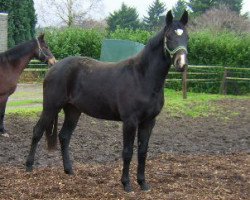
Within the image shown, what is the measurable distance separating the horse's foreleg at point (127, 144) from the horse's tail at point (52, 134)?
136 centimetres

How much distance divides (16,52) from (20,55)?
0.09m

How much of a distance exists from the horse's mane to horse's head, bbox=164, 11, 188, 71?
159 inches

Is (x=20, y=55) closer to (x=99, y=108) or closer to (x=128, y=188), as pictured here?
(x=99, y=108)

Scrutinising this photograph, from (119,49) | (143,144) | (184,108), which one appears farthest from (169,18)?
(119,49)

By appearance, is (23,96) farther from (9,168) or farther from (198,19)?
(198,19)

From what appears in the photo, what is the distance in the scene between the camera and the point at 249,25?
4531 cm

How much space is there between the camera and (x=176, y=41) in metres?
4.43

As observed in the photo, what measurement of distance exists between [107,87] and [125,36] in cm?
1631

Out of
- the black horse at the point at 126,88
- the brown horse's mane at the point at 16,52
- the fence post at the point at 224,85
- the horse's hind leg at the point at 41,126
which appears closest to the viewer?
the black horse at the point at 126,88

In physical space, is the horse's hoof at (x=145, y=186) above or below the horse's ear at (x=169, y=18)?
below

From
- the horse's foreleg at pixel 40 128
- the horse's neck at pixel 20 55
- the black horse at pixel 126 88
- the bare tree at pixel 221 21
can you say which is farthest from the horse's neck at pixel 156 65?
the bare tree at pixel 221 21

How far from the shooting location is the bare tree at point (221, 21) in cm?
4275

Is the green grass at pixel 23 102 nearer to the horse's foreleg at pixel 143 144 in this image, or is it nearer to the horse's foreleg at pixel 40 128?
the horse's foreleg at pixel 40 128

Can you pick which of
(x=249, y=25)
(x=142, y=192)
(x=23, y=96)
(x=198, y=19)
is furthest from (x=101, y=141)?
(x=249, y=25)
